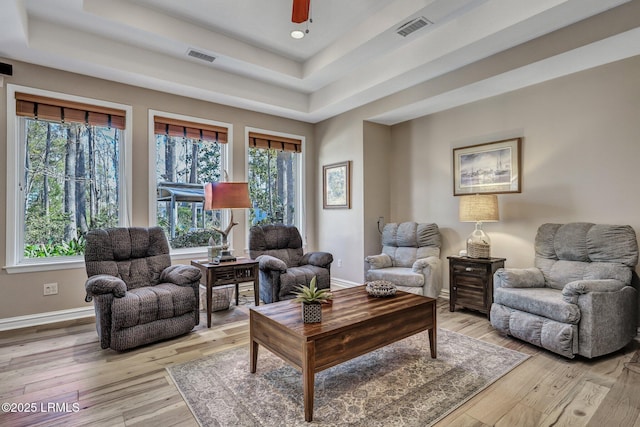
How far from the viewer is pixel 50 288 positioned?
345cm

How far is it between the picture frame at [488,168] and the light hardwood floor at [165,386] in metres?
1.79

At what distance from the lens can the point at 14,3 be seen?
8.13ft

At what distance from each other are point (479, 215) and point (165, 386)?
334cm

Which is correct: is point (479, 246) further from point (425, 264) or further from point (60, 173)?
point (60, 173)

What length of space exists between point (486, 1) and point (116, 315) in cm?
413

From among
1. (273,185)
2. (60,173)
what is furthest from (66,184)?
(273,185)

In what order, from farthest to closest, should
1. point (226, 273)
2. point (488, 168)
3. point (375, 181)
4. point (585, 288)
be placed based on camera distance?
point (375, 181) → point (488, 168) → point (226, 273) → point (585, 288)

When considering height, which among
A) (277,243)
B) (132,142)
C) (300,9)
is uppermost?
(300,9)

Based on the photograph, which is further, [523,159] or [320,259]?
[320,259]

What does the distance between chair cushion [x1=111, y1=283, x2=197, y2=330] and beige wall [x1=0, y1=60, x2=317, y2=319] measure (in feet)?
3.67

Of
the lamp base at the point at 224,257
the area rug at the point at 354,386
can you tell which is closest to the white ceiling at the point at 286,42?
the lamp base at the point at 224,257

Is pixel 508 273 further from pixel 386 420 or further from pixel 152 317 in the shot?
pixel 152 317

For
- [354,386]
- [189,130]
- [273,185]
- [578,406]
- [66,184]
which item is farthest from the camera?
[273,185]

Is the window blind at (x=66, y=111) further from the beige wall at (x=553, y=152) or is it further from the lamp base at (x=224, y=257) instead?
the beige wall at (x=553, y=152)
